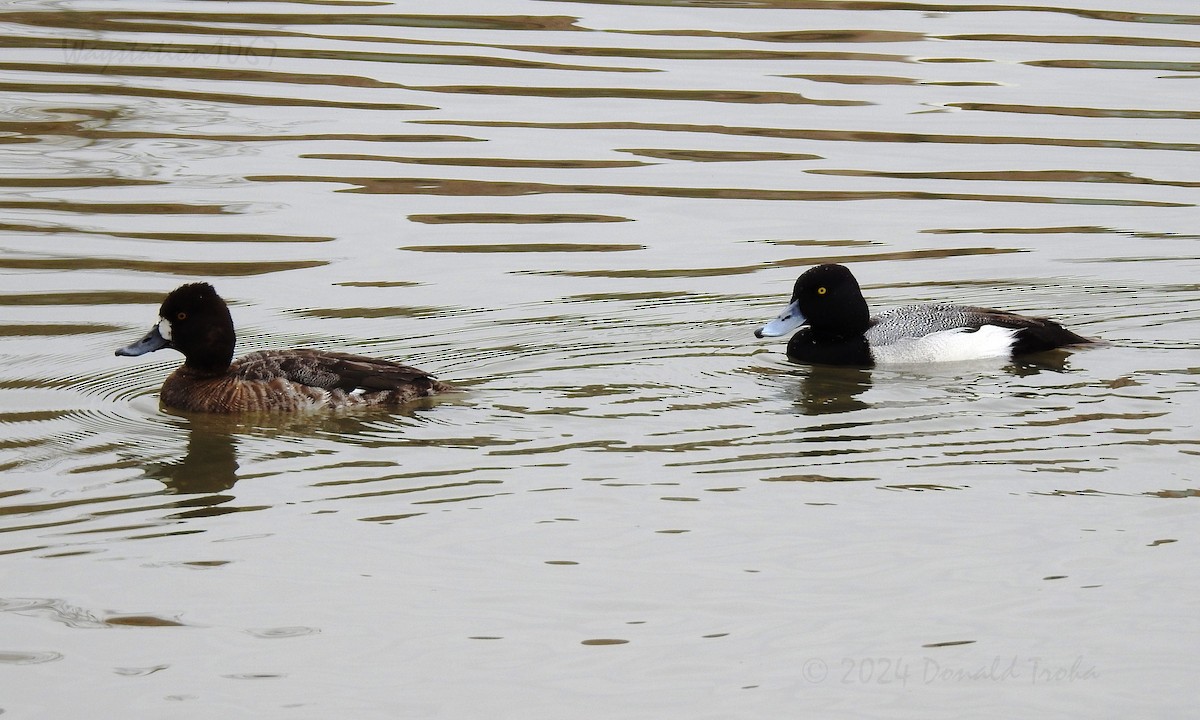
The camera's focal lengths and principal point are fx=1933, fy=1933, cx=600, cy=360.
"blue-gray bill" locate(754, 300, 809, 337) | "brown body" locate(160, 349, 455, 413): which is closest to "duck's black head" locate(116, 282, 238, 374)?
"brown body" locate(160, 349, 455, 413)

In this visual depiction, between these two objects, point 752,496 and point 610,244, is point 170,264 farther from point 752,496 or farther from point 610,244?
point 752,496

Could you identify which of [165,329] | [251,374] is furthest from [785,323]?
[165,329]

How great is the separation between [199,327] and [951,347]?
4.35 metres

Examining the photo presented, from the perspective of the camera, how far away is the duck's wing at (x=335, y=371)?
10211 millimetres

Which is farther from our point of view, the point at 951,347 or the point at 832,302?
the point at 832,302

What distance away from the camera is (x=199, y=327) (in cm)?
1070

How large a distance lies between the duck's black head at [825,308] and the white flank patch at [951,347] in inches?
12.1

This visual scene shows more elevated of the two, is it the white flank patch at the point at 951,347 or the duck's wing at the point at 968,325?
the duck's wing at the point at 968,325

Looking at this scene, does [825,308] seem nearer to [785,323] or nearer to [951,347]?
[785,323]

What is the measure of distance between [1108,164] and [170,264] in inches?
301

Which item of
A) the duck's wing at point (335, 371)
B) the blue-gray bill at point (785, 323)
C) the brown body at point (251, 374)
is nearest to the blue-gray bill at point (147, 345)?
the brown body at point (251, 374)

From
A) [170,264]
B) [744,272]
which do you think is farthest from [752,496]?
[170,264]

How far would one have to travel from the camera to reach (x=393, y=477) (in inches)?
345

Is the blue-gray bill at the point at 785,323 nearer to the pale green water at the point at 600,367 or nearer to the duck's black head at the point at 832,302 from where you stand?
the duck's black head at the point at 832,302
